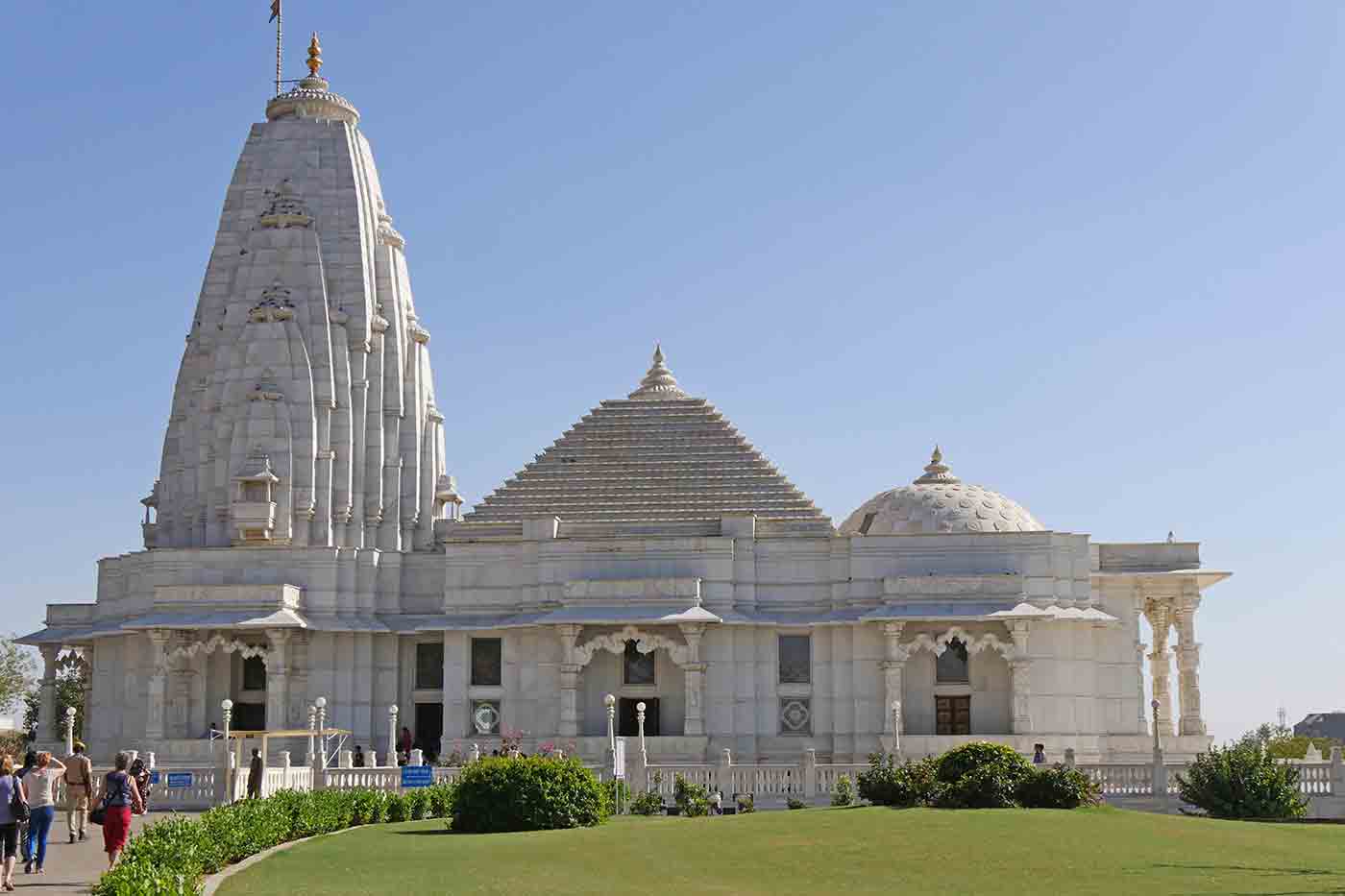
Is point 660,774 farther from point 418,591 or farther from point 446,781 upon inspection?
point 418,591

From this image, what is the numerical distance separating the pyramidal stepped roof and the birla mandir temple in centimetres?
10

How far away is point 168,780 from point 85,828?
6.49 meters

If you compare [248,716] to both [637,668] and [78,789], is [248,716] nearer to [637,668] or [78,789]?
[637,668]

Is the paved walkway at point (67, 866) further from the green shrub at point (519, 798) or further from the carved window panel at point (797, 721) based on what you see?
the carved window panel at point (797, 721)

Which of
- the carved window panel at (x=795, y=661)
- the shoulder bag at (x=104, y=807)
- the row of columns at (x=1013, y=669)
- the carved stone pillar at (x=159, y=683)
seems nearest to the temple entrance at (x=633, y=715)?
the carved window panel at (x=795, y=661)

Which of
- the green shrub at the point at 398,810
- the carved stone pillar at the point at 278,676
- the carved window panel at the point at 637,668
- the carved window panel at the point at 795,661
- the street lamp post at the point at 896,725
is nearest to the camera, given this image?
the green shrub at the point at 398,810

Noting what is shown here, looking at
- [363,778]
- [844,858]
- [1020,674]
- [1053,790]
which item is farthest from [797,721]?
[844,858]

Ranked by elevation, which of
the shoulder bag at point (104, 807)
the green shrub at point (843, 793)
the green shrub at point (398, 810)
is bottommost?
the green shrub at point (398, 810)

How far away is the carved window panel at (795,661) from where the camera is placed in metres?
54.6

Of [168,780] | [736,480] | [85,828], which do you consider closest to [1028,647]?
[736,480]

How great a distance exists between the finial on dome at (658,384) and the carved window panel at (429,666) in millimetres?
11417

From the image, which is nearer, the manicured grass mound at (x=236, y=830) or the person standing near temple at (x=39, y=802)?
the manicured grass mound at (x=236, y=830)

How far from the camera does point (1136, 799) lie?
3912 centimetres

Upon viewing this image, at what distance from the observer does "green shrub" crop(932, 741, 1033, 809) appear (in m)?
32.3
